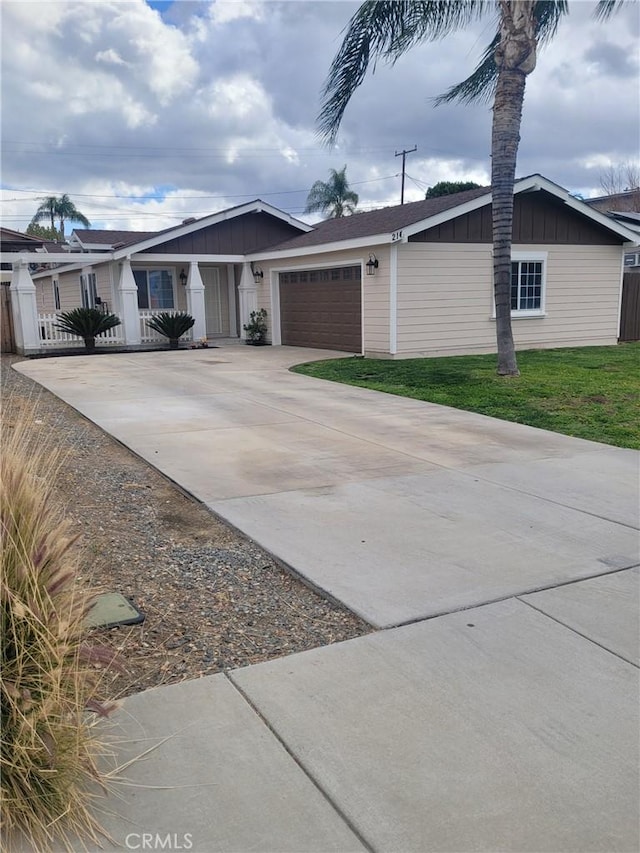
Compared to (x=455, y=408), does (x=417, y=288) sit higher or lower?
higher

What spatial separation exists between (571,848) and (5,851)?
1695 mm

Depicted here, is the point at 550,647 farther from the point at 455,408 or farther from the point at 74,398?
the point at 74,398

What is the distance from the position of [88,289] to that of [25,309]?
268 inches

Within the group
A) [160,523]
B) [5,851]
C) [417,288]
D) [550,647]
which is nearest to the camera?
[5,851]

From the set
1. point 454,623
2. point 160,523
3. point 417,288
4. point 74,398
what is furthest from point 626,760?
point 417,288

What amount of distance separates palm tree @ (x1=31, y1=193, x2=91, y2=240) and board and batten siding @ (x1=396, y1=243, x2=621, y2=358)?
4059 centimetres

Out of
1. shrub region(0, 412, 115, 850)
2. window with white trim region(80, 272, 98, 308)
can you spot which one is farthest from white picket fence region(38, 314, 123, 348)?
shrub region(0, 412, 115, 850)

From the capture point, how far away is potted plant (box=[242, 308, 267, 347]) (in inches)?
835

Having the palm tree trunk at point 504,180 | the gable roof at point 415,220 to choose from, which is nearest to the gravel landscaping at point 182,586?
the palm tree trunk at point 504,180

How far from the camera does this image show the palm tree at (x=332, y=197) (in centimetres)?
4397

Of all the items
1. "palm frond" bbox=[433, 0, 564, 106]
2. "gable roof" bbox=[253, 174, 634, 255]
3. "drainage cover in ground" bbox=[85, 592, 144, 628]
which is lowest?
"drainage cover in ground" bbox=[85, 592, 144, 628]

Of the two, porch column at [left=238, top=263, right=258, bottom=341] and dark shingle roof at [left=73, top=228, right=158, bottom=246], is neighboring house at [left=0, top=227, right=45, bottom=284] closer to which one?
dark shingle roof at [left=73, top=228, right=158, bottom=246]

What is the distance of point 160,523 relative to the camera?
16.7 ft

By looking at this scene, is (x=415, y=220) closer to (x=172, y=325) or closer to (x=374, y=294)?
(x=374, y=294)
